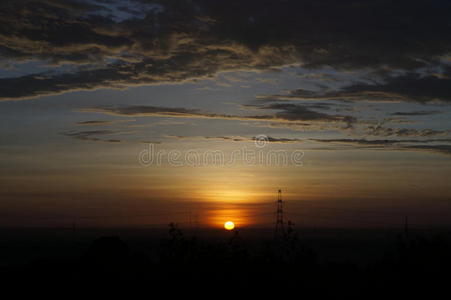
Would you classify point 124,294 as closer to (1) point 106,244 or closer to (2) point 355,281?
(2) point 355,281

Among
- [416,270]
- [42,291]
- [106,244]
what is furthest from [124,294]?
[106,244]

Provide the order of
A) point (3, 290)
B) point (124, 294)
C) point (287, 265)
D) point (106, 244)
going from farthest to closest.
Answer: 1. point (106, 244)
2. point (287, 265)
3. point (3, 290)
4. point (124, 294)

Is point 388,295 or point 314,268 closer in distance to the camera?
point 388,295

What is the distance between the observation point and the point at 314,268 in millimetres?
19125

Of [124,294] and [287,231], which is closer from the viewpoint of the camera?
[124,294]

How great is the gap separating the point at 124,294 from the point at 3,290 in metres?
4.36

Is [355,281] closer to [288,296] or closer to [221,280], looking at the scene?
[288,296]

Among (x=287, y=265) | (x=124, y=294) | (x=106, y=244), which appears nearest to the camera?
(x=124, y=294)

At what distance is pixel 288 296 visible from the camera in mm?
15109

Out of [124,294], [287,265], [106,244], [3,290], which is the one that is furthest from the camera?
[106,244]

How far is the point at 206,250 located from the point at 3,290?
21.1 ft

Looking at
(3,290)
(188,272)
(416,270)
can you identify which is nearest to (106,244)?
(3,290)

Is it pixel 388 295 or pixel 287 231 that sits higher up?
pixel 287 231

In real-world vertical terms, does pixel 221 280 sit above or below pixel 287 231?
below
